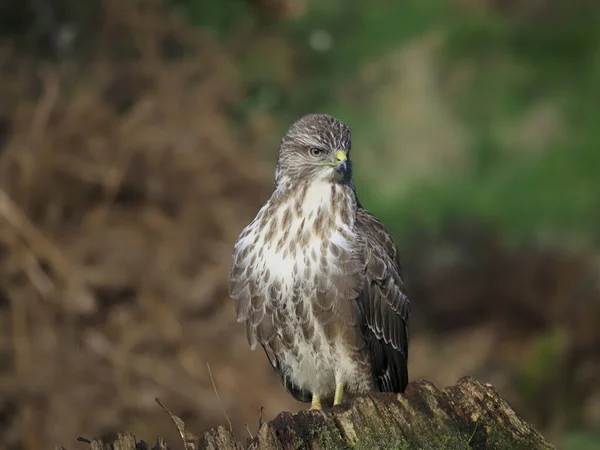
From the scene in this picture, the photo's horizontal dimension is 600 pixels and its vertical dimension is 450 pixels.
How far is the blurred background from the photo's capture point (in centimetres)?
849

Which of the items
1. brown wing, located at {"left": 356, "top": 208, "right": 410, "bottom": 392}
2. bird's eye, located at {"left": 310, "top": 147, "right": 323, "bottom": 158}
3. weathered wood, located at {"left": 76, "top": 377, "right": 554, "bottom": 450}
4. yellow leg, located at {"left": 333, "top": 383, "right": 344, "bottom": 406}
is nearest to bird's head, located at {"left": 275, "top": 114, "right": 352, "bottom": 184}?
A: bird's eye, located at {"left": 310, "top": 147, "right": 323, "bottom": 158}

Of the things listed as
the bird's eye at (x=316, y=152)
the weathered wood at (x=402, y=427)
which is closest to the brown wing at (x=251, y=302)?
the bird's eye at (x=316, y=152)

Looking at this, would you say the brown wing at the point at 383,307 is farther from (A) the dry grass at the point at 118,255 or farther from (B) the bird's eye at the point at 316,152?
(A) the dry grass at the point at 118,255

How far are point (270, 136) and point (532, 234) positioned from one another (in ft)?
10.6

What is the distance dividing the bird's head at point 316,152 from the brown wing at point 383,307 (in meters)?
0.31

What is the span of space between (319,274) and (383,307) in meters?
0.50

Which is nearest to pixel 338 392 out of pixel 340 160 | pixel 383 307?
pixel 383 307

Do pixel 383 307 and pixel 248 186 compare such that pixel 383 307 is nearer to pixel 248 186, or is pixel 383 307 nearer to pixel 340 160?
pixel 340 160

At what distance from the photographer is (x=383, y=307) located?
18.0ft

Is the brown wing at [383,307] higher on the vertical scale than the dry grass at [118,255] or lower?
higher

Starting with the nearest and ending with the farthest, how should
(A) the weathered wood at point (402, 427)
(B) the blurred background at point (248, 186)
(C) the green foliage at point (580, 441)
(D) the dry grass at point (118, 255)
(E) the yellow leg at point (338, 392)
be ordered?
(A) the weathered wood at point (402, 427)
(E) the yellow leg at point (338, 392)
(D) the dry grass at point (118, 255)
(B) the blurred background at point (248, 186)
(C) the green foliage at point (580, 441)

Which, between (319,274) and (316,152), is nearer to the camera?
(319,274)

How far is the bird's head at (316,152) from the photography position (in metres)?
5.26

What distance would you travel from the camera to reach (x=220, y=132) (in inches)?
376
